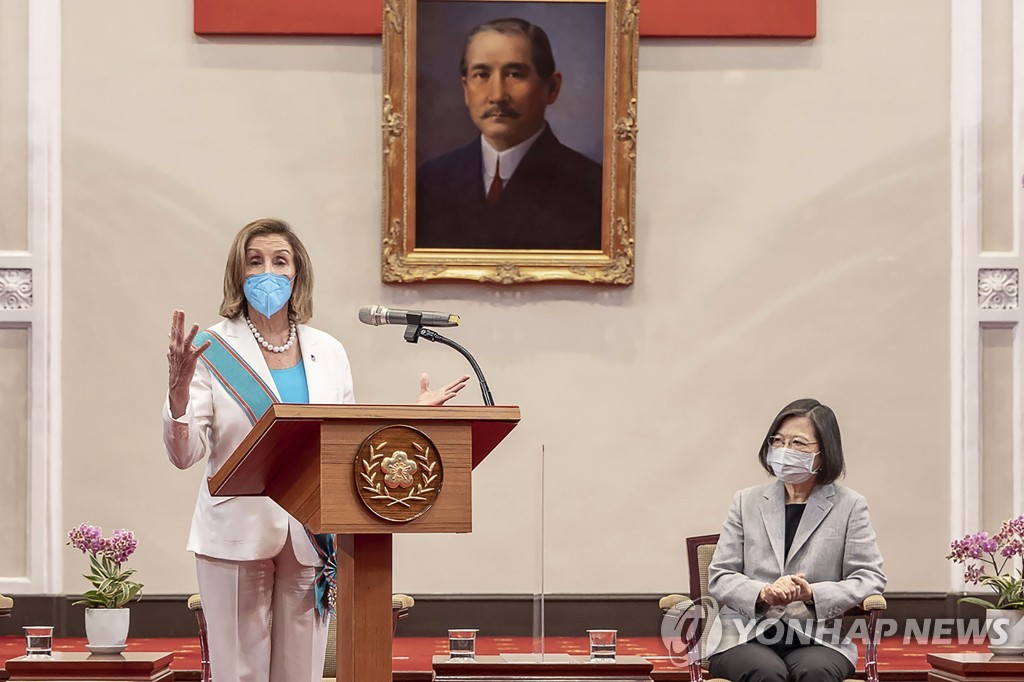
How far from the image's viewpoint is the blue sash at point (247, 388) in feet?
9.29

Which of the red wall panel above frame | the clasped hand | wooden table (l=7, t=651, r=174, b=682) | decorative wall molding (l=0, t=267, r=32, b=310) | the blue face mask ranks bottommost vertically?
wooden table (l=7, t=651, r=174, b=682)

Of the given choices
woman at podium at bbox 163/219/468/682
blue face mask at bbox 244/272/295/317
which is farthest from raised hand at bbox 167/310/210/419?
blue face mask at bbox 244/272/295/317

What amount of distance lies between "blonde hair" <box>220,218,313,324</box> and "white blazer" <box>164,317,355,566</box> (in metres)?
0.04

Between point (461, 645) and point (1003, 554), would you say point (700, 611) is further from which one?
point (1003, 554)

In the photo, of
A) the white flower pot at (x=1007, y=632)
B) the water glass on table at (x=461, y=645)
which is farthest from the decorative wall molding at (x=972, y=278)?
the water glass on table at (x=461, y=645)

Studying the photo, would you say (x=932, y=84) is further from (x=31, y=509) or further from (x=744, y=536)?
(x=31, y=509)

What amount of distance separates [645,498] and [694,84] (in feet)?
6.69

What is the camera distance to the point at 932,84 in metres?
6.00

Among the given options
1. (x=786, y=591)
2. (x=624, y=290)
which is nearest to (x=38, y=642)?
(x=786, y=591)

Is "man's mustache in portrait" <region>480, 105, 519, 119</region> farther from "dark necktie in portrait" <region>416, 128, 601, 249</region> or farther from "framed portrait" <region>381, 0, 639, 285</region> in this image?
"dark necktie in portrait" <region>416, 128, 601, 249</region>

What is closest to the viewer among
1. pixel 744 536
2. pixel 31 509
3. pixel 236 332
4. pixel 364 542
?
pixel 364 542

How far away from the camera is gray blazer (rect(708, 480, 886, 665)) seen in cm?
361

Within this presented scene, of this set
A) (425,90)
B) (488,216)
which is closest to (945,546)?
(488,216)

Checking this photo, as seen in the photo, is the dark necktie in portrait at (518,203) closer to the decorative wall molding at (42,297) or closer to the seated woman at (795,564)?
the decorative wall molding at (42,297)
